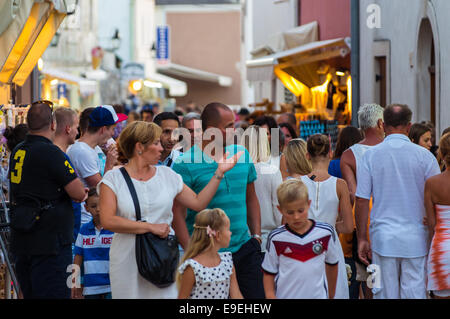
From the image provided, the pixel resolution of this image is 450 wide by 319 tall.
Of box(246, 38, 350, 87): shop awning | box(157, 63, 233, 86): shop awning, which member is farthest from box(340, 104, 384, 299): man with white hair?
box(157, 63, 233, 86): shop awning

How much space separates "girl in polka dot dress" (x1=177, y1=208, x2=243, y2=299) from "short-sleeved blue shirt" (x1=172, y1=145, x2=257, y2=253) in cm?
69

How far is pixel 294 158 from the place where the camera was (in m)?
6.96

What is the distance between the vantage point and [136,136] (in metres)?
5.58

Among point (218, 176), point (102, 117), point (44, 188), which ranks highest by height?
point (102, 117)

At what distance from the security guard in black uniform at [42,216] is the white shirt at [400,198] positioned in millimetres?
2241

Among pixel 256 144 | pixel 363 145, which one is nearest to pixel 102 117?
pixel 256 144

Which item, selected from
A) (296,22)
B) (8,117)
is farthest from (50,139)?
(296,22)

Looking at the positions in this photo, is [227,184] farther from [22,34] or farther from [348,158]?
[22,34]

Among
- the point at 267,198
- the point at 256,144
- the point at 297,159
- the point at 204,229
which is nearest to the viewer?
the point at 204,229

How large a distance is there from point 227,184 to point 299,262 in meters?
0.93

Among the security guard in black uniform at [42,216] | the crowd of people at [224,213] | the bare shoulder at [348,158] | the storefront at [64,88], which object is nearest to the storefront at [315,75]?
the storefront at [64,88]

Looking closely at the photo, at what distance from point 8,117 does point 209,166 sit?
12.8 feet
